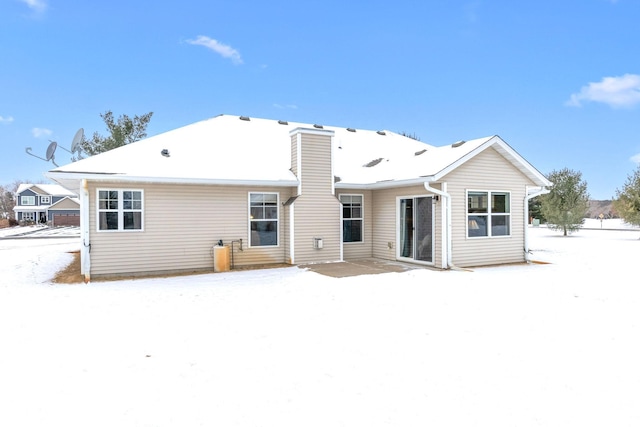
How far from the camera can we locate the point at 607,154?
24859 mm

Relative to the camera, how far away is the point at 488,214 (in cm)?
1098

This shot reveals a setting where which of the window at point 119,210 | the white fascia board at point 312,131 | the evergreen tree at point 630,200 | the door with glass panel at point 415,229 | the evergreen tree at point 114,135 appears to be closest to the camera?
the window at point 119,210

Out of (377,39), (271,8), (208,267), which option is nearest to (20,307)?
(208,267)

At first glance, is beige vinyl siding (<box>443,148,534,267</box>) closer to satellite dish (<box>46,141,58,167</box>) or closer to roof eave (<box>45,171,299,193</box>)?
roof eave (<box>45,171,299,193</box>)

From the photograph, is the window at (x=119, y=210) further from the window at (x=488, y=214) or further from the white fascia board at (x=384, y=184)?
the window at (x=488, y=214)

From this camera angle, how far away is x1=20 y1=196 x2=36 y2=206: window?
50.4m

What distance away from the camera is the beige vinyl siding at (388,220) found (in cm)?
1086

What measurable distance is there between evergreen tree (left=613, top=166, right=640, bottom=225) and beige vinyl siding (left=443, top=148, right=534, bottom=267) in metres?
16.1

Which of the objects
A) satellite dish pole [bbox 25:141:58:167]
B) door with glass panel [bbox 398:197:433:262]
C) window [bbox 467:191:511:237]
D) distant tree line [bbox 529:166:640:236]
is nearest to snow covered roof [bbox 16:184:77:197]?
satellite dish pole [bbox 25:141:58:167]

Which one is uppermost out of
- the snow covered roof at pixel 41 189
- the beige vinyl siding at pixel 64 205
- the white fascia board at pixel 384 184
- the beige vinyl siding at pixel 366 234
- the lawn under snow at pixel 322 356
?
the snow covered roof at pixel 41 189

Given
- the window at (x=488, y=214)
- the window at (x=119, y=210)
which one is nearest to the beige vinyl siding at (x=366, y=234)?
the window at (x=488, y=214)

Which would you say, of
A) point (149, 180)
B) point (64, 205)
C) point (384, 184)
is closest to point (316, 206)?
point (384, 184)

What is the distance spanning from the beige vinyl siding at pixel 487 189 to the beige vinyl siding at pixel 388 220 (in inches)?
27.1

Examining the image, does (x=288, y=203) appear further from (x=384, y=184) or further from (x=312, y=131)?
(x=384, y=184)
